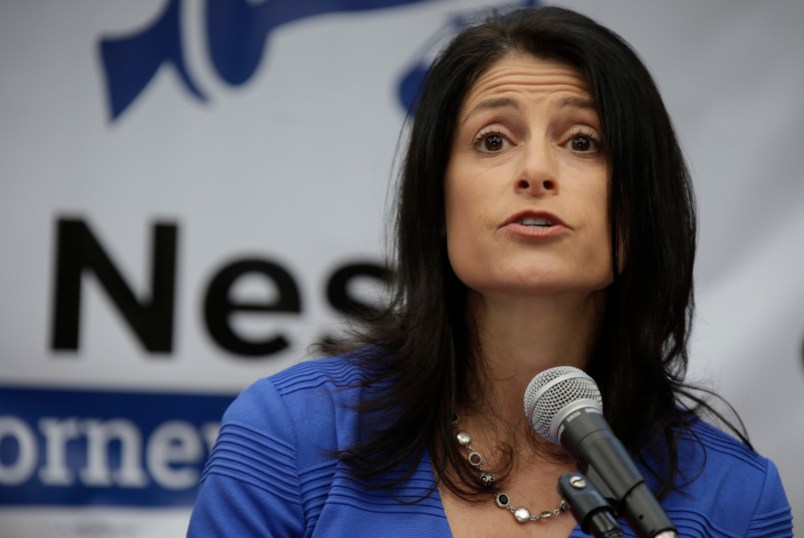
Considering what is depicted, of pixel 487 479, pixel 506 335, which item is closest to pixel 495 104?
pixel 506 335

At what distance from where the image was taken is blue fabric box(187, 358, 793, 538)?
2.06 metres

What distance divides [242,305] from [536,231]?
1.36m

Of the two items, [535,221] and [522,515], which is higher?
[535,221]

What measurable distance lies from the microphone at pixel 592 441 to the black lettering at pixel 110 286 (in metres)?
1.70

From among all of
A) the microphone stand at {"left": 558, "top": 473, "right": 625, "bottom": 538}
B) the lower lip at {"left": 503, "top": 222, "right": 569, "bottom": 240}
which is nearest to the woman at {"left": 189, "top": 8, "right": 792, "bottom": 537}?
the lower lip at {"left": 503, "top": 222, "right": 569, "bottom": 240}

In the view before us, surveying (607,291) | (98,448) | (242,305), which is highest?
(607,291)

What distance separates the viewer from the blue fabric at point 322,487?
2059 mm

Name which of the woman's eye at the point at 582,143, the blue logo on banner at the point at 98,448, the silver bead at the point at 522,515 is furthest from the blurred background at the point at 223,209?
the silver bead at the point at 522,515

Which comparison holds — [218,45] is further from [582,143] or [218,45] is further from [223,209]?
[582,143]

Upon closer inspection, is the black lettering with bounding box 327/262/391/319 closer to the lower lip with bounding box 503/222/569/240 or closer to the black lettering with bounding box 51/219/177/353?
the black lettering with bounding box 51/219/177/353

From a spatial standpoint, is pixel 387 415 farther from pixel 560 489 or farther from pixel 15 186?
pixel 15 186

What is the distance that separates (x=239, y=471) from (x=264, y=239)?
1.26 metres

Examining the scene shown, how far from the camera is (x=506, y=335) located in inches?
90.1

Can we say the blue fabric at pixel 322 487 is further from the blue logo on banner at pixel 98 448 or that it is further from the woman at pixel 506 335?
the blue logo on banner at pixel 98 448
